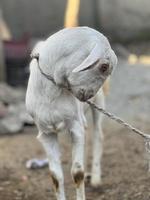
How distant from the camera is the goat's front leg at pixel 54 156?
4527 mm

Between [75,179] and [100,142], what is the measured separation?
3.01ft

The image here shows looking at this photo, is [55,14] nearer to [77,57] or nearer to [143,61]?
[143,61]

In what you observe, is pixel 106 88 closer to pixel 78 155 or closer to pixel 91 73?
pixel 78 155

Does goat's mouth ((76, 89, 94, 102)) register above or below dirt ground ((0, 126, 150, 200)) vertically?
above

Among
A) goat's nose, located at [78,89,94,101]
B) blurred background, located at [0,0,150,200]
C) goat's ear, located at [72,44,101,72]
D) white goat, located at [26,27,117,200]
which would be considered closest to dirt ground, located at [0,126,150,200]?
blurred background, located at [0,0,150,200]

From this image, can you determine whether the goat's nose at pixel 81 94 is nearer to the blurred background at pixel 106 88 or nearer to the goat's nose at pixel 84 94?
the goat's nose at pixel 84 94

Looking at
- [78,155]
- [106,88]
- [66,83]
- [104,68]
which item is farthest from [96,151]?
[104,68]

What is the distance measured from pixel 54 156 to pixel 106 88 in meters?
1.43

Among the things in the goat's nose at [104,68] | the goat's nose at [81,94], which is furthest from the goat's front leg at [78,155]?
the goat's nose at [104,68]

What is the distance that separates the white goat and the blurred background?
763 mm

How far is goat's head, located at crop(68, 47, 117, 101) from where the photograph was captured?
3729 millimetres

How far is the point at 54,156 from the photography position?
15.0ft

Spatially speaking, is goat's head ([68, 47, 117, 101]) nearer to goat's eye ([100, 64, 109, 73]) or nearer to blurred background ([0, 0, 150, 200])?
goat's eye ([100, 64, 109, 73])

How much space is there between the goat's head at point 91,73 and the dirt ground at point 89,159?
54.0 inches
